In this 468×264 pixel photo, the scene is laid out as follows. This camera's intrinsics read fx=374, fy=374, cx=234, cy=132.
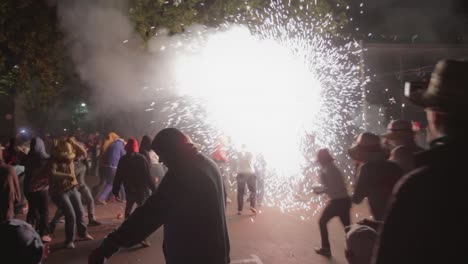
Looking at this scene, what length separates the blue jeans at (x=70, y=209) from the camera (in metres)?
5.71

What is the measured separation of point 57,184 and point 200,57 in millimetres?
6675

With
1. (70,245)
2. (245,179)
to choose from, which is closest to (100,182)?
(70,245)

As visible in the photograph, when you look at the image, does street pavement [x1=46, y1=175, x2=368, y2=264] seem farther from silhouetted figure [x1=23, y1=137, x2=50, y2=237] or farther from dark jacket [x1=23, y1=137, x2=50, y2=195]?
dark jacket [x1=23, y1=137, x2=50, y2=195]

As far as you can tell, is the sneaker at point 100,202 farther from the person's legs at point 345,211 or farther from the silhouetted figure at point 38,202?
the person's legs at point 345,211

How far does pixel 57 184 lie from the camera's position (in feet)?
18.8

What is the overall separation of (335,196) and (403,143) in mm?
1297

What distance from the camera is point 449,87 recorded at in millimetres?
1349

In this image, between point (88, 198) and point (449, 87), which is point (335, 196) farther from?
point (88, 198)

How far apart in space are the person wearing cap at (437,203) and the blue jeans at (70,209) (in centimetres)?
542

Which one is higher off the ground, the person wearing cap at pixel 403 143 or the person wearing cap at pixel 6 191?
the person wearing cap at pixel 403 143

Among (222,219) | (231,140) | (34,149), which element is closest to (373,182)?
(222,219)

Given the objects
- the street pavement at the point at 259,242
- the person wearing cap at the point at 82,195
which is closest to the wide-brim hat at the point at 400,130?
the street pavement at the point at 259,242

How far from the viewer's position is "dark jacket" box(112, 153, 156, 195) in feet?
20.6

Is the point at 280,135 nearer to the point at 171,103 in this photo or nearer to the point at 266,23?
the point at 266,23
